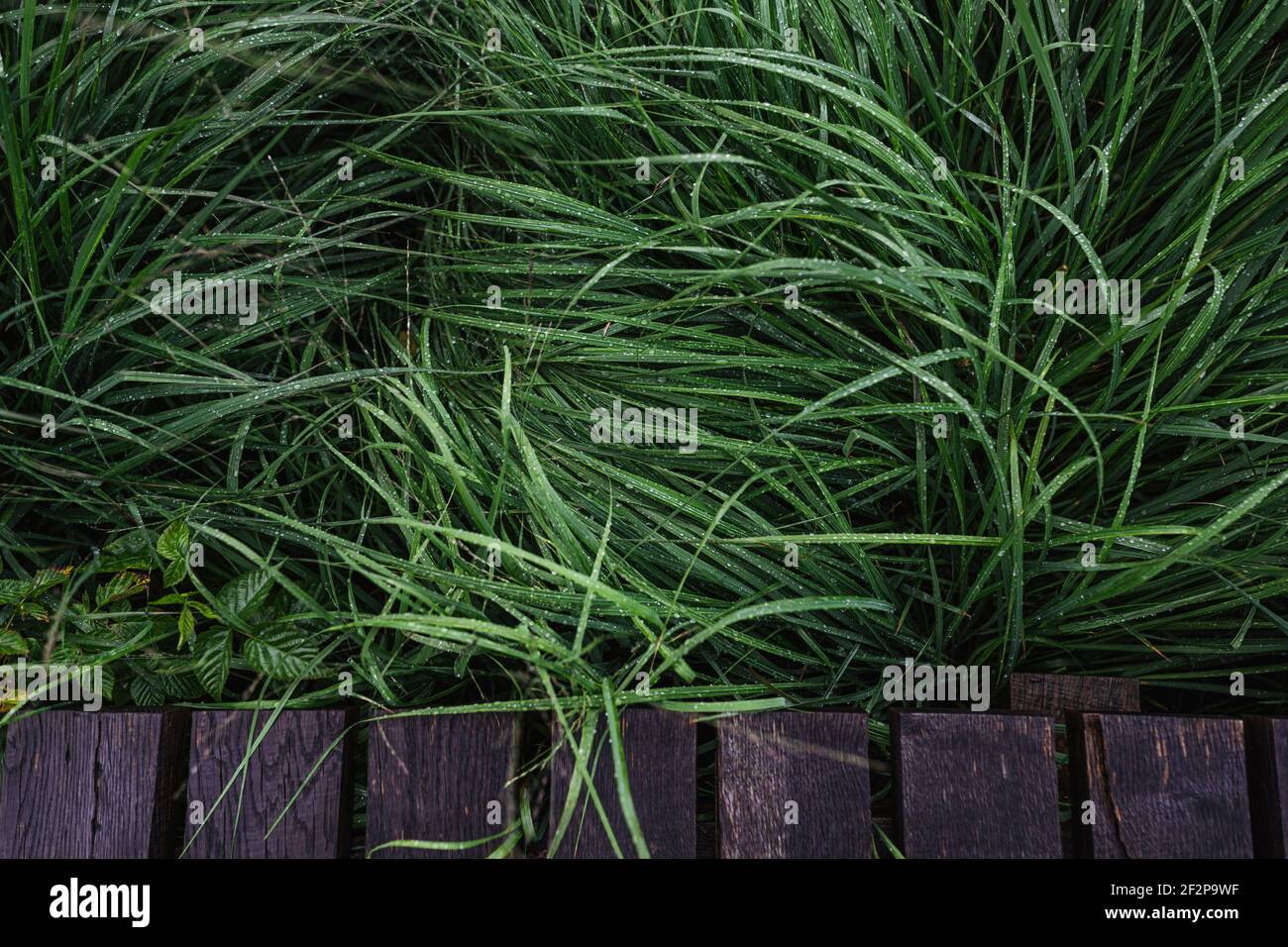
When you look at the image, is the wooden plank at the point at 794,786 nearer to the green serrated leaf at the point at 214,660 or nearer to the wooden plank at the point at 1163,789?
the wooden plank at the point at 1163,789

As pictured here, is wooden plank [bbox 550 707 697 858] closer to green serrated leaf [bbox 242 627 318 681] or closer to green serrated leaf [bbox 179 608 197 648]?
green serrated leaf [bbox 242 627 318 681]

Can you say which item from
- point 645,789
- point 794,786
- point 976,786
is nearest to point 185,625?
point 645,789

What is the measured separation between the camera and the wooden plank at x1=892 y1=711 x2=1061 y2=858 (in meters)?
0.86

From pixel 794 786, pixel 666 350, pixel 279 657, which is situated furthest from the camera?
pixel 666 350

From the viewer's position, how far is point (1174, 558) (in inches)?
33.7

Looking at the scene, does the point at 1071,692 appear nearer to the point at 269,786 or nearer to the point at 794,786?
the point at 794,786

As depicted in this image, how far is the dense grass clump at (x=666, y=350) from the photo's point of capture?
0.99 m

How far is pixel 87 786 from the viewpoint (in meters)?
0.90

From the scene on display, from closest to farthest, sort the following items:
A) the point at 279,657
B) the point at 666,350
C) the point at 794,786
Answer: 1. the point at 794,786
2. the point at 279,657
3. the point at 666,350

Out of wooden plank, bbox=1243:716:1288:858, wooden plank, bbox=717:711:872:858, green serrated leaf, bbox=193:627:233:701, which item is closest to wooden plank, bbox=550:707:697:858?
wooden plank, bbox=717:711:872:858

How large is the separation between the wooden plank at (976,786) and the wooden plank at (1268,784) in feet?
0.79

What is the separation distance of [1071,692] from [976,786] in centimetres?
20

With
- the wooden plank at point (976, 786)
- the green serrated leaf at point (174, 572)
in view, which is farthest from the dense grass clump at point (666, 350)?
the wooden plank at point (976, 786)

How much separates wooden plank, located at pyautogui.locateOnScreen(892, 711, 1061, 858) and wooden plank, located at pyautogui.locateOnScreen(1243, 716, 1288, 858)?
0.24 m
